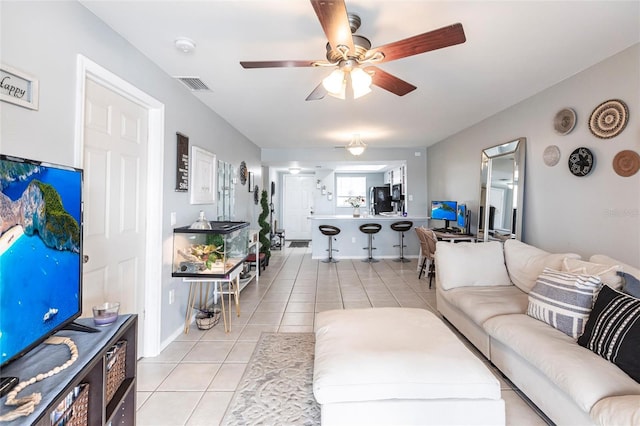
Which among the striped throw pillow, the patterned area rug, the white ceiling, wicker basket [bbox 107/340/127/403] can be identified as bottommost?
the patterned area rug

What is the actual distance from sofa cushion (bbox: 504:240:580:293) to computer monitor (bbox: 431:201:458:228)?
210 cm

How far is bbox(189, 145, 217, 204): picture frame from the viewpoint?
3.20 m

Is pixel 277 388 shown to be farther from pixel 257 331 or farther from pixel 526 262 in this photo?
pixel 526 262

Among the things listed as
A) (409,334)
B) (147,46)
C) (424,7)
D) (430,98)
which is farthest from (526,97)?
(147,46)

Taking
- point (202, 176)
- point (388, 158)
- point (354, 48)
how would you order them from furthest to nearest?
point (388, 158) → point (202, 176) → point (354, 48)

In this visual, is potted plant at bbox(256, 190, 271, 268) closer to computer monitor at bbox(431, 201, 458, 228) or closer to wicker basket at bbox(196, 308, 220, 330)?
wicker basket at bbox(196, 308, 220, 330)

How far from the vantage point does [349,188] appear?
403 inches

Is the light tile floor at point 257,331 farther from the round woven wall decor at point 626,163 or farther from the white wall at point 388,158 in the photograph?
the round woven wall decor at point 626,163

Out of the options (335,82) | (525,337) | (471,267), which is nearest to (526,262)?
(471,267)

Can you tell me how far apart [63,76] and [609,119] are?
3.89 metres

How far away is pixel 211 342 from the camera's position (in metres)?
2.77

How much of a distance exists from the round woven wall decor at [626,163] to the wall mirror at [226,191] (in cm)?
403

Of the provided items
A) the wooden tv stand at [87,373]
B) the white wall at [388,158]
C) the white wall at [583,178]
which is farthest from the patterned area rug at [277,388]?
the white wall at [388,158]

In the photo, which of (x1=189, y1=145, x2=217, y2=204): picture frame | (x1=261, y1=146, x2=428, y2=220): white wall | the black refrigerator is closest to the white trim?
(x1=189, y1=145, x2=217, y2=204): picture frame
